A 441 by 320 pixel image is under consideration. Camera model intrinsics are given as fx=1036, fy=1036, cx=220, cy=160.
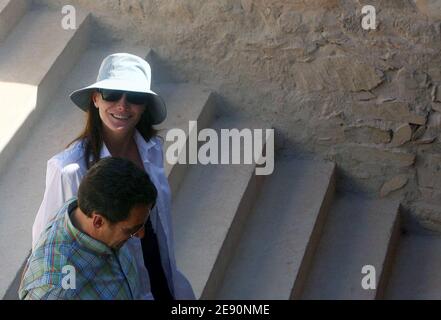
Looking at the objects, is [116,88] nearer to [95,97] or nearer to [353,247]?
[95,97]

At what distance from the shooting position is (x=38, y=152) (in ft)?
14.6

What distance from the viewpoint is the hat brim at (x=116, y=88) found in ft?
11.1

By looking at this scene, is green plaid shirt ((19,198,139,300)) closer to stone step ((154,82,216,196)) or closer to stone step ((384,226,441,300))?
stone step ((154,82,216,196))

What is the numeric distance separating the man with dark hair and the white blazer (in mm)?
251

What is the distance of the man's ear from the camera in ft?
9.13

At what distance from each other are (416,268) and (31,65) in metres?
2.01

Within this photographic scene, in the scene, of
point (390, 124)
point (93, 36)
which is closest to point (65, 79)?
point (93, 36)

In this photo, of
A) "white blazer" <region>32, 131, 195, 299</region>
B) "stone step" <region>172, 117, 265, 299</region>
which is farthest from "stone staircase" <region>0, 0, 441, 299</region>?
"white blazer" <region>32, 131, 195, 299</region>

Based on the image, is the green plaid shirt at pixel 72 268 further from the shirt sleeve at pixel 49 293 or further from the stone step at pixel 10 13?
the stone step at pixel 10 13

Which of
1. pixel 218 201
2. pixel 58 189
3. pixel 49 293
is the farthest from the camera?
pixel 218 201

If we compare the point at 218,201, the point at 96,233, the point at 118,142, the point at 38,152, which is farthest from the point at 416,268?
the point at 96,233

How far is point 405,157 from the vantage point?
4840mm
